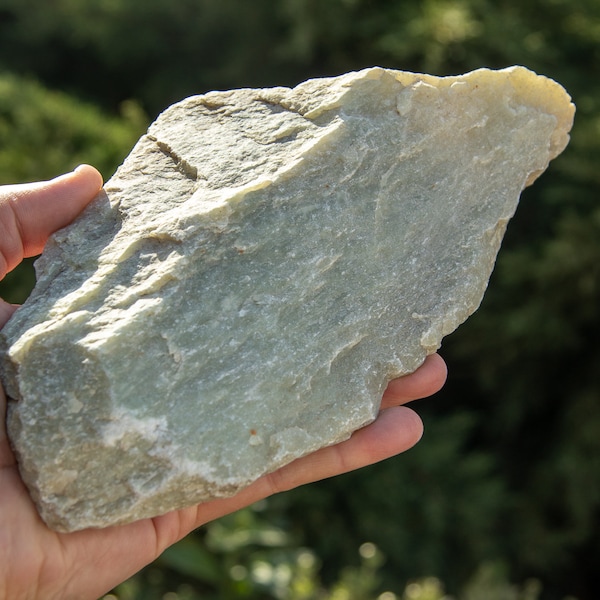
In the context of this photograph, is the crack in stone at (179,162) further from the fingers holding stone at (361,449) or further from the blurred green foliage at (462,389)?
the blurred green foliage at (462,389)

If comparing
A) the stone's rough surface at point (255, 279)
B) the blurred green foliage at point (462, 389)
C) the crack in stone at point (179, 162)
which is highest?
the crack in stone at point (179, 162)

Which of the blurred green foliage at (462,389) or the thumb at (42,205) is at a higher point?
the thumb at (42,205)

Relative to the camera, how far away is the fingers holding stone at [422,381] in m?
1.97

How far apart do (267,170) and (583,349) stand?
191 cm

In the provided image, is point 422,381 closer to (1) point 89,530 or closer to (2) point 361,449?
(2) point 361,449

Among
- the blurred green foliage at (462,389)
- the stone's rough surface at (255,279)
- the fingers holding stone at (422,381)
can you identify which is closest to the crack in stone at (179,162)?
the stone's rough surface at (255,279)

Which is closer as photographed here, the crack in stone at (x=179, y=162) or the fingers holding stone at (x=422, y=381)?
the crack in stone at (x=179, y=162)

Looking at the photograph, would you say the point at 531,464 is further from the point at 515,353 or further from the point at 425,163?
the point at 425,163

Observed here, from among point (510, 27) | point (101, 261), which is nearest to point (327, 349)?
point (101, 261)

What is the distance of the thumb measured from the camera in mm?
1921

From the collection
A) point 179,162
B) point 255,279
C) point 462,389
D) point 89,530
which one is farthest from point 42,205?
point 462,389

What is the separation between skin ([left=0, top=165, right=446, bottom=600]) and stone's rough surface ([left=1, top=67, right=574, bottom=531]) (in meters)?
0.06

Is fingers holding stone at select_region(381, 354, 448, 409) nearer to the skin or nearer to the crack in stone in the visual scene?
the skin

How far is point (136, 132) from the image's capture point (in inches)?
126
